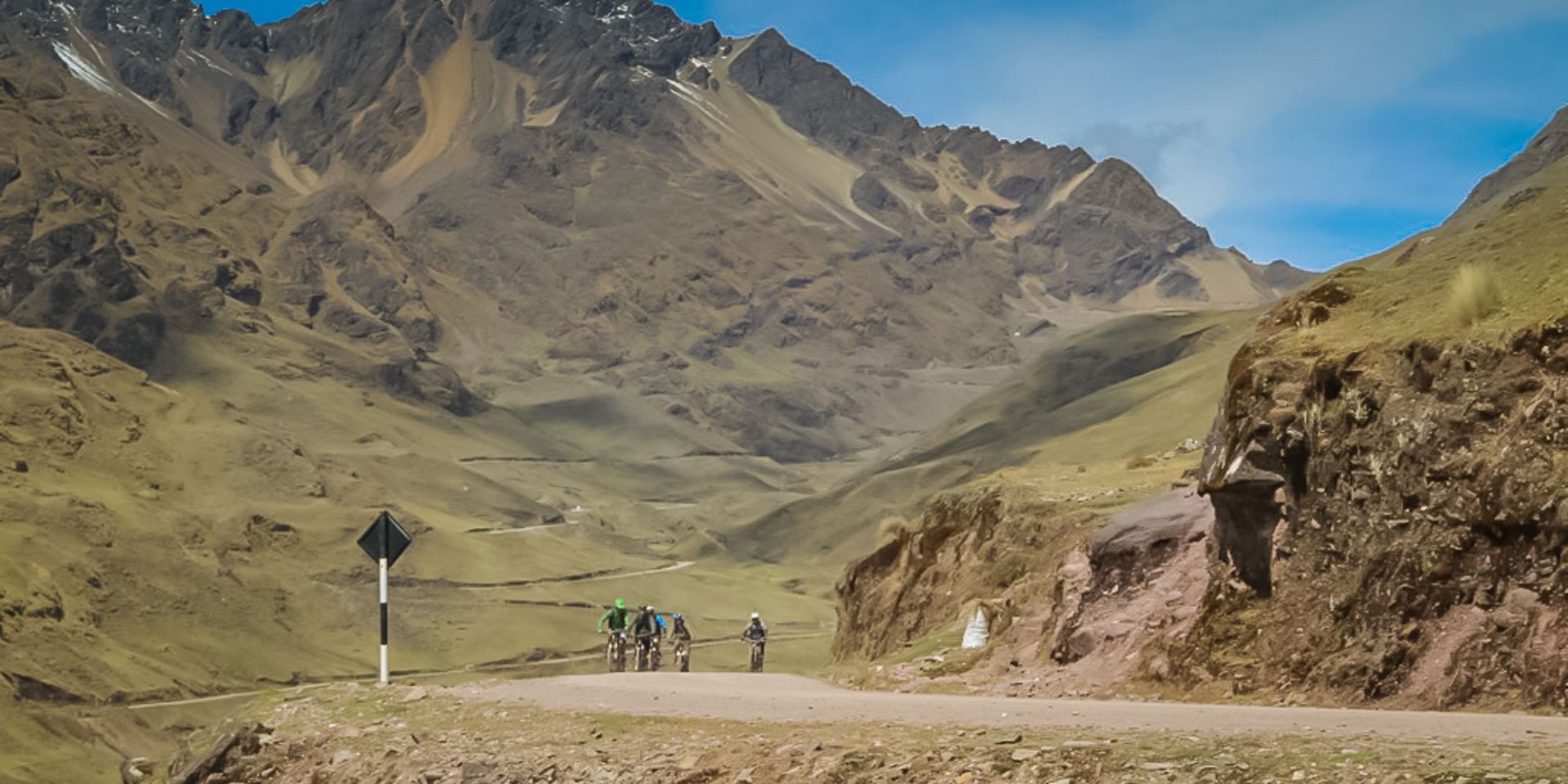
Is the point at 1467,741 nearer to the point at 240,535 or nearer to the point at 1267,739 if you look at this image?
the point at 1267,739

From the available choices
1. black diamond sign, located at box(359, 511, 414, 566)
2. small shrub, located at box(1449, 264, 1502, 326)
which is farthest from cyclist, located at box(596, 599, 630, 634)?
small shrub, located at box(1449, 264, 1502, 326)

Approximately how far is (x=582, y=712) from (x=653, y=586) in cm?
14029

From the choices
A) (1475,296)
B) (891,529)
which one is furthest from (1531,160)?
(1475,296)

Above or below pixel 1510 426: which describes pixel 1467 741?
below

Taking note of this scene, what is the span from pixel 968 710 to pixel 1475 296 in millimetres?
6770

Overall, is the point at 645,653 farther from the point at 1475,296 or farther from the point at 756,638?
the point at 1475,296

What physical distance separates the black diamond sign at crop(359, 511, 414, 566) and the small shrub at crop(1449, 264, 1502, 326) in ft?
44.6

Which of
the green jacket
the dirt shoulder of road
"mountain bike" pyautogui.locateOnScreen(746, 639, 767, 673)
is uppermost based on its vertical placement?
the green jacket

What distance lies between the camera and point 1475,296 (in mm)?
18203

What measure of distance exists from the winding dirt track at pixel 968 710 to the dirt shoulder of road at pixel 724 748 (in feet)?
0.43

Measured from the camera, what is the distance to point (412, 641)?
417 feet

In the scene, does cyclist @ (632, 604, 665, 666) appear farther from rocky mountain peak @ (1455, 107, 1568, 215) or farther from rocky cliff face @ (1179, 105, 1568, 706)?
rocky mountain peak @ (1455, 107, 1568, 215)

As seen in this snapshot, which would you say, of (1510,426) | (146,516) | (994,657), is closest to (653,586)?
(146,516)

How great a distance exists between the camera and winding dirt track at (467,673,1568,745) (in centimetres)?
1391
